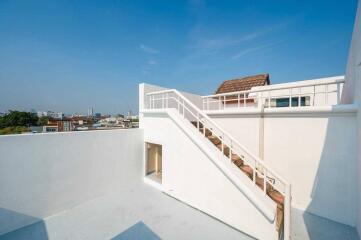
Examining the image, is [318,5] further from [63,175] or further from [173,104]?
[63,175]

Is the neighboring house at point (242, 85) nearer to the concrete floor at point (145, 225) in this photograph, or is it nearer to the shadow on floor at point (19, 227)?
the concrete floor at point (145, 225)

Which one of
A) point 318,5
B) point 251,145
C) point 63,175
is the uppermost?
point 318,5

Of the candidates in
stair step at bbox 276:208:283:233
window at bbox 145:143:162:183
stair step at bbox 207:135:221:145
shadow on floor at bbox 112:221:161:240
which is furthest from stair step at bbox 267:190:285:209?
window at bbox 145:143:162:183

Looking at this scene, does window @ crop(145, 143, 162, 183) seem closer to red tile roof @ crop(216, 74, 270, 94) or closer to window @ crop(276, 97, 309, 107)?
window @ crop(276, 97, 309, 107)

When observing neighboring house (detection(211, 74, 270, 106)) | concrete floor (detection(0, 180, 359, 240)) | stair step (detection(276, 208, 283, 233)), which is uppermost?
neighboring house (detection(211, 74, 270, 106))

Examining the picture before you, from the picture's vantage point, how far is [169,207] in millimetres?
4031

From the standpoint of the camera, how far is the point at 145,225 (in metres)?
3.32

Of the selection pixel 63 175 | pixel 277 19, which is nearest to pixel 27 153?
pixel 63 175

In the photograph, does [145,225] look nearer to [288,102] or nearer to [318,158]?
[318,158]

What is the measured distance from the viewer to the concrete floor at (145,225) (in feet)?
9.81

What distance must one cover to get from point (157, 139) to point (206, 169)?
6.94 feet

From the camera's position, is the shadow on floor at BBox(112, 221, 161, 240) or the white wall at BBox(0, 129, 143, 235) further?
the white wall at BBox(0, 129, 143, 235)

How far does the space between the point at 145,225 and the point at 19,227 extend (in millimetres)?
2590

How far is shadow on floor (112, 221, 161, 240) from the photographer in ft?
9.61
